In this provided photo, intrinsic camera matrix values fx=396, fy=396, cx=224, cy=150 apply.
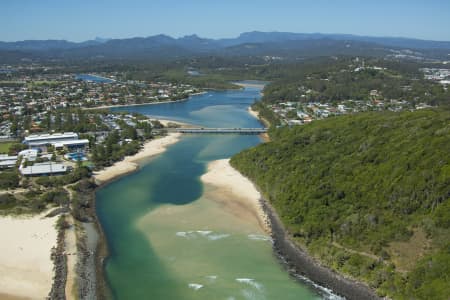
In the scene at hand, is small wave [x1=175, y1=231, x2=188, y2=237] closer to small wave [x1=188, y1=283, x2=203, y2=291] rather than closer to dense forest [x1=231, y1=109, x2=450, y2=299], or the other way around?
small wave [x1=188, y1=283, x2=203, y2=291]

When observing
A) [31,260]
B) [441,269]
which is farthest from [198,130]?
[441,269]

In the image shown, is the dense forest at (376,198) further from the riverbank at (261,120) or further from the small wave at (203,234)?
the riverbank at (261,120)

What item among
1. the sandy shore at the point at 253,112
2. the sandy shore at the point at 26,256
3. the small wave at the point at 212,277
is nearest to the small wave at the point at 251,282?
the small wave at the point at 212,277

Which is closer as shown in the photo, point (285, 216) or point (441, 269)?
point (441, 269)

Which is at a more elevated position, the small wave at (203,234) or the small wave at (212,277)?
the small wave at (203,234)

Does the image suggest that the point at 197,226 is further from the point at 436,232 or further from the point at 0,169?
the point at 0,169
